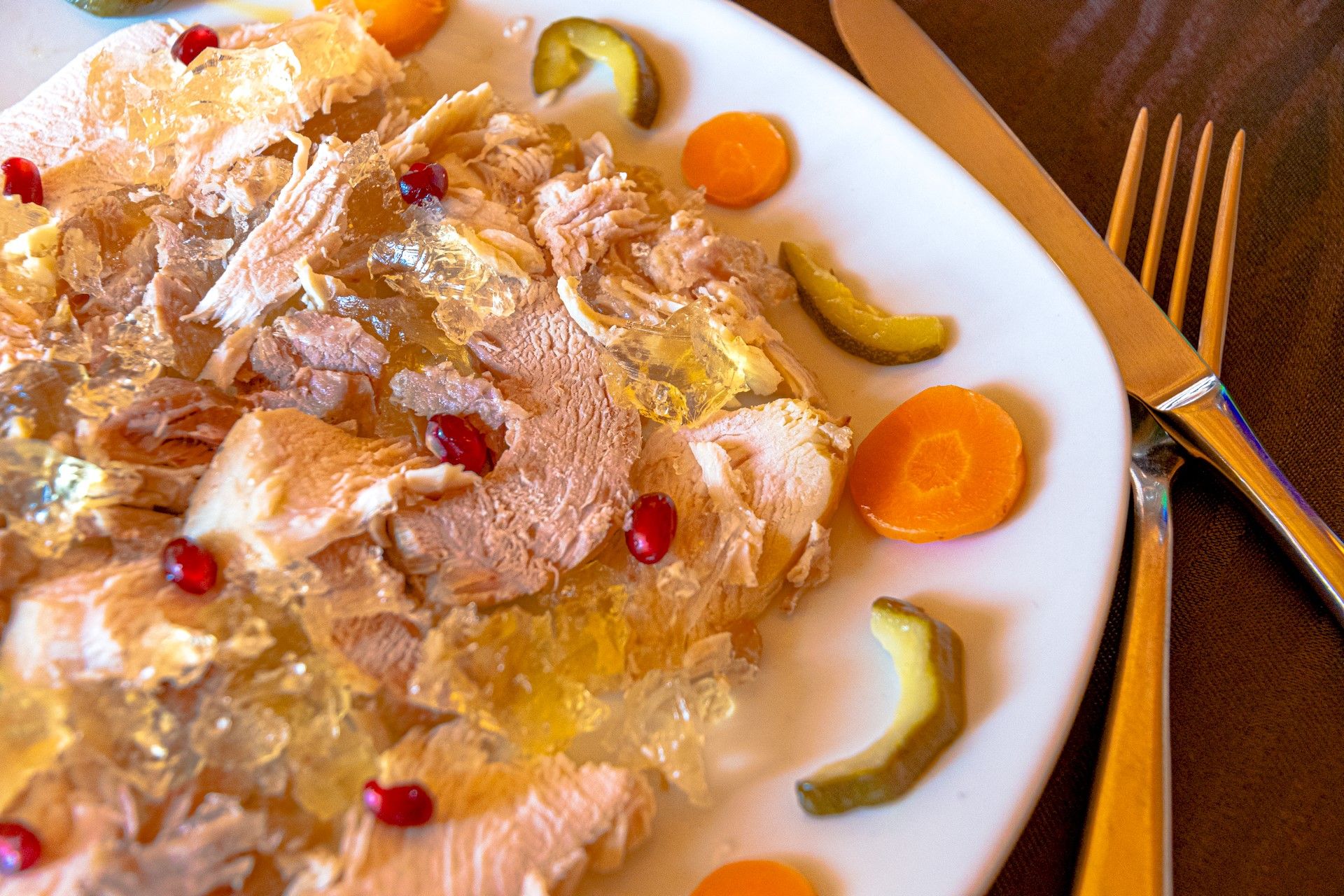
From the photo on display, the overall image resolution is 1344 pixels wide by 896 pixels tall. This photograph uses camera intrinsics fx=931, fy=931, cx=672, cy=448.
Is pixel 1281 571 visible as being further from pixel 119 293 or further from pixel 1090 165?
pixel 119 293

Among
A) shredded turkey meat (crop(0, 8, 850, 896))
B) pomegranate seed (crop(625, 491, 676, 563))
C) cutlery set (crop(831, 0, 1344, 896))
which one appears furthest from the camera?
pomegranate seed (crop(625, 491, 676, 563))

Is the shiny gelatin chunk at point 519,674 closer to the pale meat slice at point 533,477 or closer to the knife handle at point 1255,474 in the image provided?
the pale meat slice at point 533,477

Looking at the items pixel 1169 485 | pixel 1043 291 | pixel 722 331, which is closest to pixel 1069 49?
pixel 1043 291

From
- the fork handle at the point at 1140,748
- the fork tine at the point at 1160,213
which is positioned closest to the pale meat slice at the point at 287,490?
the fork handle at the point at 1140,748

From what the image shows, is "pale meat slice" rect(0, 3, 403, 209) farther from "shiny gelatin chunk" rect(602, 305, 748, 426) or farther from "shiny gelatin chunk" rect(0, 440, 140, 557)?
"shiny gelatin chunk" rect(602, 305, 748, 426)

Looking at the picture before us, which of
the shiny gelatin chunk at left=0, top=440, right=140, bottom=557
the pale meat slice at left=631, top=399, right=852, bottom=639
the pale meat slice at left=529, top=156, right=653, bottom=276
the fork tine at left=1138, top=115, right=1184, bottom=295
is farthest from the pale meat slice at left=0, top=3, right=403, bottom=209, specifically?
the fork tine at left=1138, top=115, right=1184, bottom=295

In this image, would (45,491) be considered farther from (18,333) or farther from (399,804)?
(399,804)
